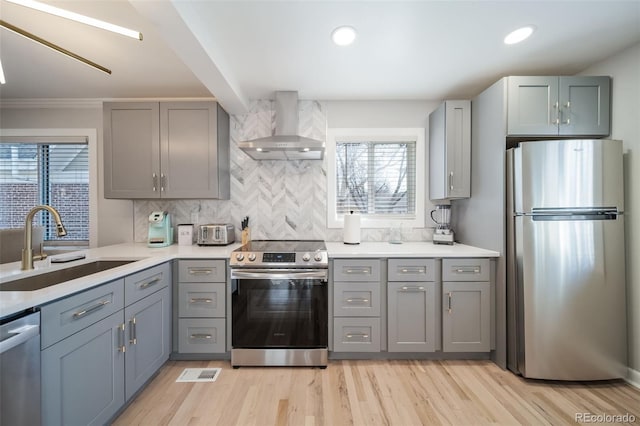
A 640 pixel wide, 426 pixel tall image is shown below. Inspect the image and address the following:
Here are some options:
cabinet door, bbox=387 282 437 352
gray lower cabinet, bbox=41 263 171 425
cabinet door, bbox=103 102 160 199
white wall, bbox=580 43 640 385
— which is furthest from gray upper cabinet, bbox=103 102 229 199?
white wall, bbox=580 43 640 385

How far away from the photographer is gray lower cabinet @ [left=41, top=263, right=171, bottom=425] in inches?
46.2

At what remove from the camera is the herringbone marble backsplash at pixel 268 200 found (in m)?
2.86

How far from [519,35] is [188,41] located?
2.22 meters

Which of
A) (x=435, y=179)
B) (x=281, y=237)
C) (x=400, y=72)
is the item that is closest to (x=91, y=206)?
(x=281, y=237)

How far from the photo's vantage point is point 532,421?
1.59m

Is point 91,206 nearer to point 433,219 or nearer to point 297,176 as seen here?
point 297,176

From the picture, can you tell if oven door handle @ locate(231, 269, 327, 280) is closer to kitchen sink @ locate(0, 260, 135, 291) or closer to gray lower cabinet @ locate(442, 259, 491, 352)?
kitchen sink @ locate(0, 260, 135, 291)

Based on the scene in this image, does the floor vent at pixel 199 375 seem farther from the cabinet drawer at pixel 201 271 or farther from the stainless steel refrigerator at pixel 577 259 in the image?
the stainless steel refrigerator at pixel 577 259

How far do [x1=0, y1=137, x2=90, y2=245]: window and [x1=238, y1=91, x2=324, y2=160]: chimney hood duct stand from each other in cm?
204

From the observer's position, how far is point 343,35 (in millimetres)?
1745

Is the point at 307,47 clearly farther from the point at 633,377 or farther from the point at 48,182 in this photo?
the point at 633,377

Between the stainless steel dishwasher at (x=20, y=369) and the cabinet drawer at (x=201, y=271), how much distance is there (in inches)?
41.2

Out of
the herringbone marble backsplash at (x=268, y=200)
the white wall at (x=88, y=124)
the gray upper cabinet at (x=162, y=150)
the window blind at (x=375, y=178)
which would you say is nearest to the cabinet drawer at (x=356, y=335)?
the herringbone marble backsplash at (x=268, y=200)

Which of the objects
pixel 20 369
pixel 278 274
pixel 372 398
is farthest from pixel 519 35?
pixel 20 369
